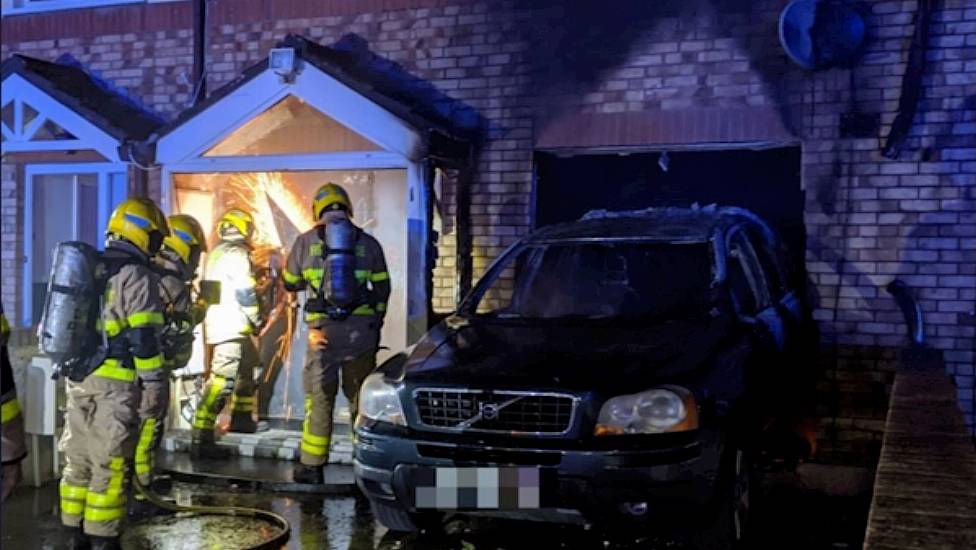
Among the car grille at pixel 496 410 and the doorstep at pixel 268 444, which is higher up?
the car grille at pixel 496 410

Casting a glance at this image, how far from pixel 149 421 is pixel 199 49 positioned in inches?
154

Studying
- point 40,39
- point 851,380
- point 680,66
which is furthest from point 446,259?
point 40,39

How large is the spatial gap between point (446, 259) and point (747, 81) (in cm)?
261

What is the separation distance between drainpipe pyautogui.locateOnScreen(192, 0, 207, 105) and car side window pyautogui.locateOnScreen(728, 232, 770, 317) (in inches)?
195

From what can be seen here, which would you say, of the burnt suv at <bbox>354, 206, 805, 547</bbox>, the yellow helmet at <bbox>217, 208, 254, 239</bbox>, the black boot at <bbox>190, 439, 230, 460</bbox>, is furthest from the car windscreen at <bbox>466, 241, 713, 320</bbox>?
the black boot at <bbox>190, 439, 230, 460</bbox>

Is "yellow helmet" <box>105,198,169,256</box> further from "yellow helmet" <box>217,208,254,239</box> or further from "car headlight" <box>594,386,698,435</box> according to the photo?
"car headlight" <box>594,386,698,435</box>

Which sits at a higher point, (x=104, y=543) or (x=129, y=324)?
(x=129, y=324)

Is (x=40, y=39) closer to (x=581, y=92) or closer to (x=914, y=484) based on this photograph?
(x=581, y=92)

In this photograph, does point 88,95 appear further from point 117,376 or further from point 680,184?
point 680,184

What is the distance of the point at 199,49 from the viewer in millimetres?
8383

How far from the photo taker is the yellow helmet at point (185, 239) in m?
6.42

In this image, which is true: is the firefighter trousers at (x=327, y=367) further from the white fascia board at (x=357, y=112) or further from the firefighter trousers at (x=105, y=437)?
the firefighter trousers at (x=105, y=437)

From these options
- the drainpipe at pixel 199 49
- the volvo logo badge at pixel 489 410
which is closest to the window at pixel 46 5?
the drainpipe at pixel 199 49

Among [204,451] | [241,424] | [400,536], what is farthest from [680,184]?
[204,451]
